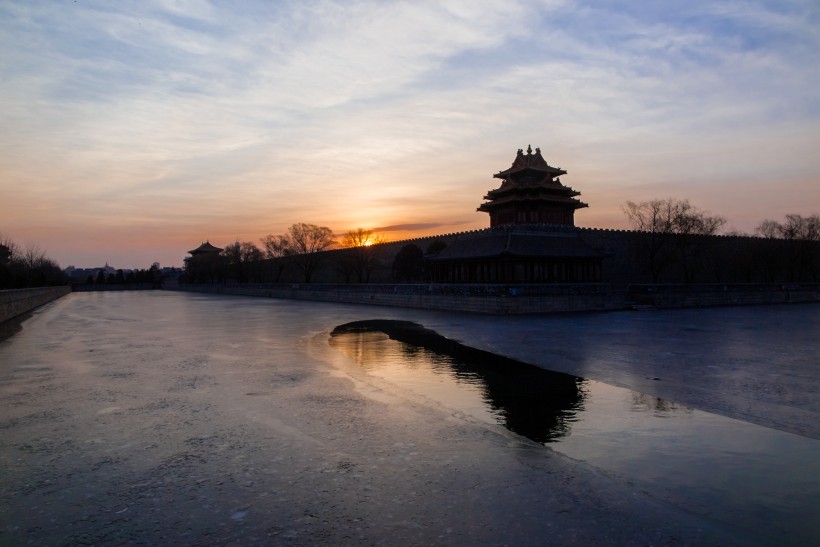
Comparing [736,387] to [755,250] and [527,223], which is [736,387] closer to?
[527,223]

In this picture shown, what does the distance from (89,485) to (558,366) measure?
8525 millimetres

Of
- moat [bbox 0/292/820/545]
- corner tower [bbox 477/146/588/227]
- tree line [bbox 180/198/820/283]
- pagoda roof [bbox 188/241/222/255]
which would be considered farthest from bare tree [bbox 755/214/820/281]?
pagoda roof [bbox 188/241/222/255]

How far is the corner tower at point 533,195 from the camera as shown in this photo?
4234 centimetres

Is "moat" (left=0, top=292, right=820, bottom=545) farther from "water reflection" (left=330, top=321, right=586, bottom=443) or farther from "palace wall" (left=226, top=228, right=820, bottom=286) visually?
"palace wall" (left=226, top=228, right=820, bottom=286)

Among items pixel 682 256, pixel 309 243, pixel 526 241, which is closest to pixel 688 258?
pixel 682 256

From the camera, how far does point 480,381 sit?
9547 millimetres

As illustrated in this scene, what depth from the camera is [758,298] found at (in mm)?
34844

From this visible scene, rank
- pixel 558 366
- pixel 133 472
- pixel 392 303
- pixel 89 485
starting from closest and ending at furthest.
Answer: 1. pixel 89 485
2. pixel 133 472
3. pixel 558 366
4. pixel 392 303

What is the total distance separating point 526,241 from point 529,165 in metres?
Answer: 9.25

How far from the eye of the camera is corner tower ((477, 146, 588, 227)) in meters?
42.3

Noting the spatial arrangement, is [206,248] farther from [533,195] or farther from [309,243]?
[533,195]

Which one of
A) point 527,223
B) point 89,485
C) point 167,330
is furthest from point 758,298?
point 89,485

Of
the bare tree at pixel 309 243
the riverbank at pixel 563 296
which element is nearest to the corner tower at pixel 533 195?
the riverbank at pixel 563 296

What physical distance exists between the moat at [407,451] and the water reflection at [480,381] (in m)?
0.07
